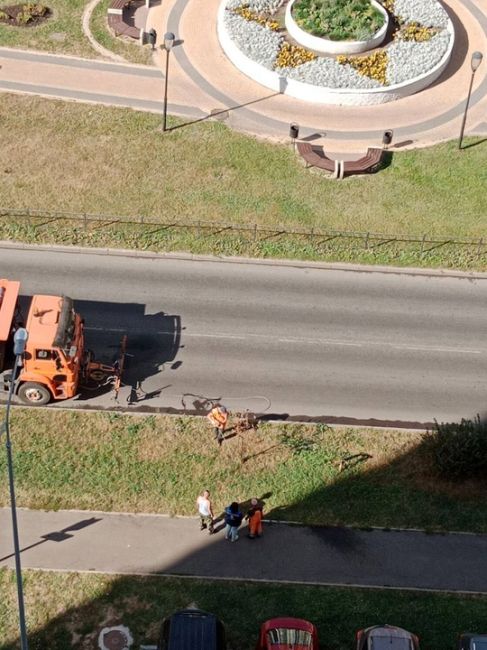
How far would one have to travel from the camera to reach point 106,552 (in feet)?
83.5

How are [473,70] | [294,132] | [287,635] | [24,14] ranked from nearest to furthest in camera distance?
[287,635], [473,70], [294,132], [24,14]

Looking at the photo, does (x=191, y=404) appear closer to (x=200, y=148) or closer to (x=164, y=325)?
(x=164, y=325)

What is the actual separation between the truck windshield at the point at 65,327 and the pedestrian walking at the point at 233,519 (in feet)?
26.1

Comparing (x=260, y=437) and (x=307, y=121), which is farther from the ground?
(x=307, y=121)

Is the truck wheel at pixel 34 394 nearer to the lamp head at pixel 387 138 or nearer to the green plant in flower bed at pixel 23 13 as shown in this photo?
the lamp head at pixel 387 138

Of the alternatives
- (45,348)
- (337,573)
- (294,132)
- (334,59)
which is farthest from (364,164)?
(337,573)

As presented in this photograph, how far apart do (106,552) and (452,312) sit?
57.9 ft

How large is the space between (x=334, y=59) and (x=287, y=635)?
108 ft

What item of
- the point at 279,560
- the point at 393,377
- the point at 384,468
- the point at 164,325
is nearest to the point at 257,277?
the point at 164,325

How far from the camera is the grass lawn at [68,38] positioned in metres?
46.0

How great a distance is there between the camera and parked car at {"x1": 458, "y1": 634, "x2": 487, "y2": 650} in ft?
73.3

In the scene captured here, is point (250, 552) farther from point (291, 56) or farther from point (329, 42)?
point (329, 42)

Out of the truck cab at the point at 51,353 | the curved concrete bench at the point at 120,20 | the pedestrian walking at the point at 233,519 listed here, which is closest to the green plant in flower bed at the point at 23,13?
the curved concrete bench at the point at 120,20

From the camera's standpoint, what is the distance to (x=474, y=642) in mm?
22391
